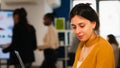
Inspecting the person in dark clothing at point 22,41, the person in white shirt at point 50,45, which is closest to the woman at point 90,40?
the person in dark clothing at point 22,41

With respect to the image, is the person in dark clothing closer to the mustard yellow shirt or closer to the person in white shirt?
the person in white shirt

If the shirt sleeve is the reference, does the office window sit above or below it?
below

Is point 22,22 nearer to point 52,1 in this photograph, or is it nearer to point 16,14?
point 16,14

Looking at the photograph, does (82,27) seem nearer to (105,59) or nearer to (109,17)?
(105,59)

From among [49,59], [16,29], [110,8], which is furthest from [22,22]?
[110,8]

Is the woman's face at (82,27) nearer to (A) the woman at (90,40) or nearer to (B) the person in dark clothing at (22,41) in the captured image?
(A) the woman at (90,40)

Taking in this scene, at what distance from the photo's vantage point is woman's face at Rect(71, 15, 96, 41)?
151 cm

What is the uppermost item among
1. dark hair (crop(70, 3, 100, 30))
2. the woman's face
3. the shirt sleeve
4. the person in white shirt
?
dark hair (crop(70, 3, 100, 30))

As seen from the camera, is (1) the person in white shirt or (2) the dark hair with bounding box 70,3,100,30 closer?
(2) the dark hair with bounding box 70,3,100,30

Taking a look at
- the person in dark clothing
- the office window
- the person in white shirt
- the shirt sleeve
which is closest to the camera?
the shirt sleeve

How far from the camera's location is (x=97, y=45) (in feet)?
5.01

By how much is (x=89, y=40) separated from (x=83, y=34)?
7 centimetres

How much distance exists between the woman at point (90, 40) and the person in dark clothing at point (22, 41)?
2.84 metres

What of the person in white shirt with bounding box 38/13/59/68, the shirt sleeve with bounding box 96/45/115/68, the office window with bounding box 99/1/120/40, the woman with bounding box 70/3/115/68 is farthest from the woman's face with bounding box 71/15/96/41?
the office window with bounding box 99/1/120/40
